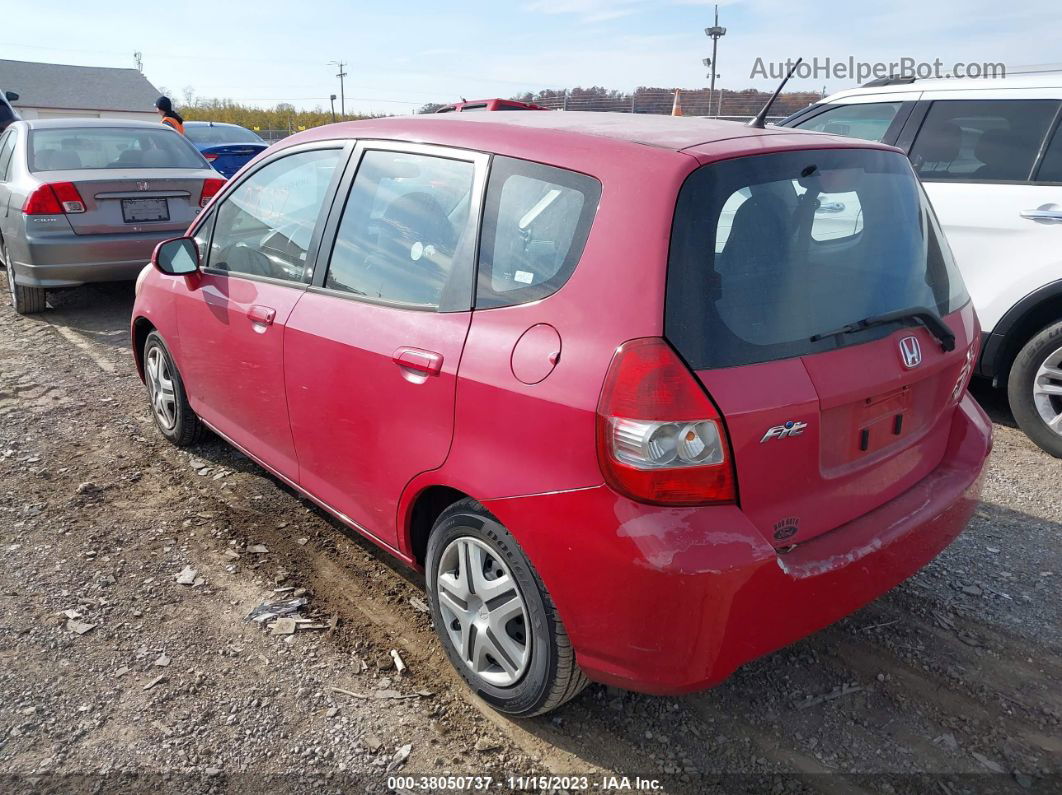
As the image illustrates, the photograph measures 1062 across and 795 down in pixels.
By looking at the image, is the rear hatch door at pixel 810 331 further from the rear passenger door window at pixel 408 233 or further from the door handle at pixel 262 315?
the door handle at pixel 262 315

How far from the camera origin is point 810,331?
223 cm

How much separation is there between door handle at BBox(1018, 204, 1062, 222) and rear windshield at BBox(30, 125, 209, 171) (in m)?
6.94

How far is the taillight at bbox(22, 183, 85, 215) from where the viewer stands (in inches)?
271

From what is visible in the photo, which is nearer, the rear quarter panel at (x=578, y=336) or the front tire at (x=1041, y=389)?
the rear quarter panel at (x=578, y=336)

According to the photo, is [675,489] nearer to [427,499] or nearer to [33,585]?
[427,499]

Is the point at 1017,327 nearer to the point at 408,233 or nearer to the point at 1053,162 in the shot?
the point at 1053,162

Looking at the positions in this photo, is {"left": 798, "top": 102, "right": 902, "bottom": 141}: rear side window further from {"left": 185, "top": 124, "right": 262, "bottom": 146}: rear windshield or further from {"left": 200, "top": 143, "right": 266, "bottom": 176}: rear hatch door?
{"left": 185, "top": 124, "right": 262, "bottom": 146}: rear windshield

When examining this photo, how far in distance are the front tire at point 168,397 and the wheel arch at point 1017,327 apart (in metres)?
4.56

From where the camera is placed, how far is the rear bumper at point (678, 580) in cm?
201

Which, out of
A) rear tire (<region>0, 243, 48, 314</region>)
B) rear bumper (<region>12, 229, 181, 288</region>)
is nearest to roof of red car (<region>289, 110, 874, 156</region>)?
rear bumper (<region>12, 229, 181, 288</region>)

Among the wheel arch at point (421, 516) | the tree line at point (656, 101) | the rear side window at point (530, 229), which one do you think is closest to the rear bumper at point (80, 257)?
the wheel arch at point (421, 516)

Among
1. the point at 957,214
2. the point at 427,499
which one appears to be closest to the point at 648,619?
the point at 427,499

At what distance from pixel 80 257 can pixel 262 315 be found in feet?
15.4

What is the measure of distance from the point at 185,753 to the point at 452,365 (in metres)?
1.42
